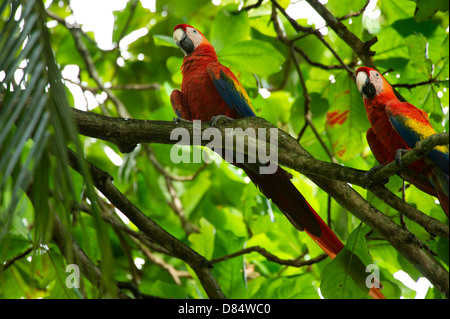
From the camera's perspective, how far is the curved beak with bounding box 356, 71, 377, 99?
1550mm

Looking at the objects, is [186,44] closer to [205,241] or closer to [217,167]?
[205,241]

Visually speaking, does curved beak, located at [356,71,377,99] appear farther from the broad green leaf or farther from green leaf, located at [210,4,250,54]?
green leaf, located at [210,4,250,54]

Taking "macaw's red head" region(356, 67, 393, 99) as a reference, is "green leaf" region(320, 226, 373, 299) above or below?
below

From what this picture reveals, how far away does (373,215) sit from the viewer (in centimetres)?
115

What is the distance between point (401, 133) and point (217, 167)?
4.75ft

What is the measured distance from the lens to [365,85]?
5.12 ft

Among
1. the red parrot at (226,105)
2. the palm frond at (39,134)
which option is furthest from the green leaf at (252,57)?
the palm frond at (39,134)

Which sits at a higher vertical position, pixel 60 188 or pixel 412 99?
pixel 412 99

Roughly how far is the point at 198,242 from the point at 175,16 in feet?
4.61

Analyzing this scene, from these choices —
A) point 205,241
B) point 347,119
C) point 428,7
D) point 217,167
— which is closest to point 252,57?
point 347,119

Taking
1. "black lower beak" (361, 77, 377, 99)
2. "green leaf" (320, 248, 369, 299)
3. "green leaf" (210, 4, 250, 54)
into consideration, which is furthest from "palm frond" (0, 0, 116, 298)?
"green leaf" (210, 4, 250, 54)
